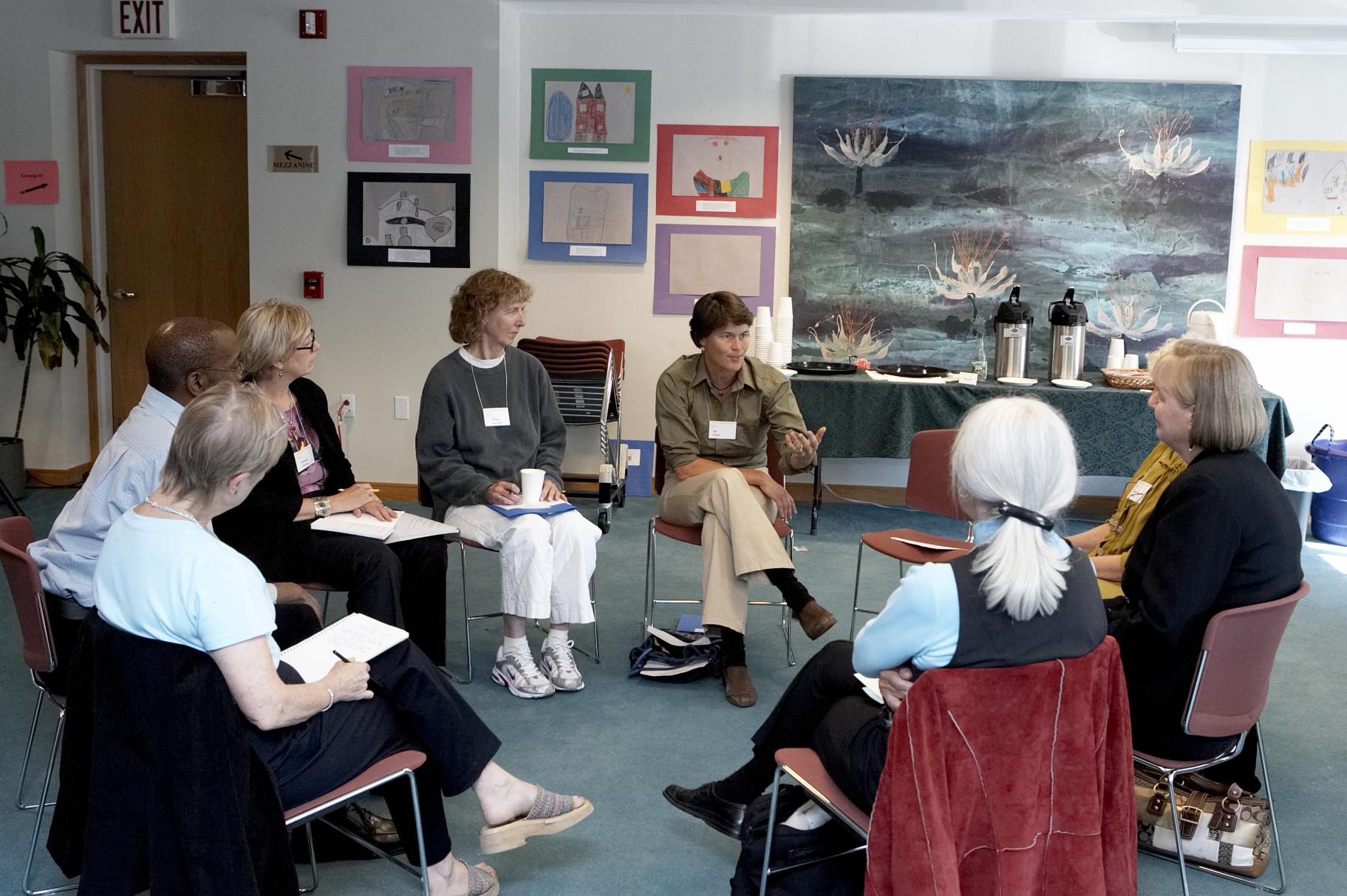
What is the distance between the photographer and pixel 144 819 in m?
1.92

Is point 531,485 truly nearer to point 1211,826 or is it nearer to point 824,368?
point 1211,826

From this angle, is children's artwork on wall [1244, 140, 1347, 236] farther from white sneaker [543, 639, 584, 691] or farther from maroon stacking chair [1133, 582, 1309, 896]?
white sneaker [543, 639, 584, 691]

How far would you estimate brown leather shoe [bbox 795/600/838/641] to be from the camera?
3627mm

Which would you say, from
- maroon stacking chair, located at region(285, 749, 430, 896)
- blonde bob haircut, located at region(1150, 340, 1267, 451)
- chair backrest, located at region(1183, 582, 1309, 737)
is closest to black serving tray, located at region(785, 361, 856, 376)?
blonde bob haircut, located at region(1150, 340, 1267, 451)

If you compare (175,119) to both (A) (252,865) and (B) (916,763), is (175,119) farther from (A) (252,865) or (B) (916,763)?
(B) (916,763)

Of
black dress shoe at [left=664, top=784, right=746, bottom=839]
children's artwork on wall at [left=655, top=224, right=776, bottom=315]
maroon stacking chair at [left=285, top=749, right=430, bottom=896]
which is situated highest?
children's artwork on wall at [left=655, top=224, right=776, bottom=315]

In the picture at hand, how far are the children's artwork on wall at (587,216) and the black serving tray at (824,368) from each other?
3.40 ft

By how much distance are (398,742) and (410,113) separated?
14.7 ft

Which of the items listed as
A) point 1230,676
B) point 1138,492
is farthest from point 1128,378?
point 1230,676

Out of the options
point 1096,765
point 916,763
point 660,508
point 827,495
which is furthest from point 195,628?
point 827,495

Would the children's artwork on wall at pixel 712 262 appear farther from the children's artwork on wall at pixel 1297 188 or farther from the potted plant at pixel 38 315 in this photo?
the potted plant at pixel 38 315

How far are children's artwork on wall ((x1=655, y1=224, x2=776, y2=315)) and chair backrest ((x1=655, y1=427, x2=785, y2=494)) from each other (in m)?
1.82

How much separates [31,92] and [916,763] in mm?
6172

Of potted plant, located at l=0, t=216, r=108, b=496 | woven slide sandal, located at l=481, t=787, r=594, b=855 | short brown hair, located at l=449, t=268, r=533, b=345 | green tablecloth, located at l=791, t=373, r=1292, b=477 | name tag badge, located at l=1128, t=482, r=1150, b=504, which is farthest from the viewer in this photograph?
potted plant, located at l=0, t=216, r=108, b=496
